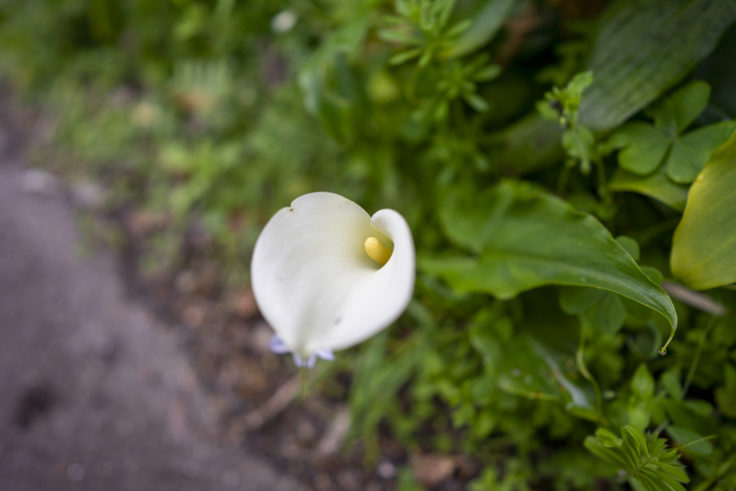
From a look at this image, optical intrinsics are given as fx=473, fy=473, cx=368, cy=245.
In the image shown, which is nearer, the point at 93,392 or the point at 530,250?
the point at 530,250

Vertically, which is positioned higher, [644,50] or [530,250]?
[644,50]

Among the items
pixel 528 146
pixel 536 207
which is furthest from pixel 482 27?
pixel 536 207

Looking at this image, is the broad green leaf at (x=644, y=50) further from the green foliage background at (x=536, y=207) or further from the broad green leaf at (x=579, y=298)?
the broad green leaf at (x=579, y=298)

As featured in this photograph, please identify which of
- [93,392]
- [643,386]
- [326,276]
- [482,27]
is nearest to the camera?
[326,276]

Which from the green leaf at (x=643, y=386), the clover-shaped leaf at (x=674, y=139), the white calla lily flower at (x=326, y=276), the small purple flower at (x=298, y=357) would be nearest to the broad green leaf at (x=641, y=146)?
the clover-shaped leaf at (x=674, y=139)

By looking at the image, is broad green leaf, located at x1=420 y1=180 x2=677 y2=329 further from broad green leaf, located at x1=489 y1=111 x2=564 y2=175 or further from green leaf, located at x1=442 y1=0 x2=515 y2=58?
green leaf, located at x1=442 y1=0 x2=515 y2=58

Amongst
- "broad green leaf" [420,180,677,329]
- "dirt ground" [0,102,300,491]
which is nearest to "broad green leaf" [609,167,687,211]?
"broad green leaf" [420,180,677,329]

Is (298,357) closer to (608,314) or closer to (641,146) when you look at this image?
(608,314)
